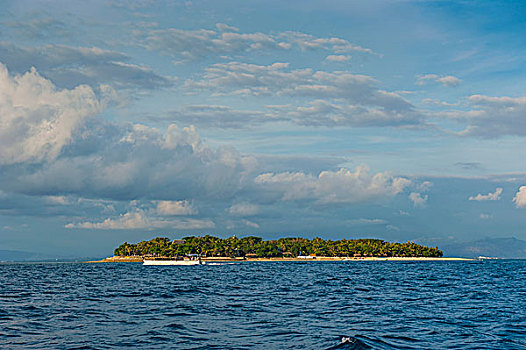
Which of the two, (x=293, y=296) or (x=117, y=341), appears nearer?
(x=117, y=341)

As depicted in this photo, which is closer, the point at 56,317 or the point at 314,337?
the point at 314,337

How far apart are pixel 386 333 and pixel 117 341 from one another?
66.7ft

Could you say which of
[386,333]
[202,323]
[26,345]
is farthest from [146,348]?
[386,333]

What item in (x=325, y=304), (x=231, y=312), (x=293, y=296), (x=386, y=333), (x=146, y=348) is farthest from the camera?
(x=293, y=296)

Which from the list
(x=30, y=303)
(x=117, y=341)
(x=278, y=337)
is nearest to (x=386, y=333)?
(x=278, y=337)

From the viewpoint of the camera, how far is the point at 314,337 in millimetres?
37688

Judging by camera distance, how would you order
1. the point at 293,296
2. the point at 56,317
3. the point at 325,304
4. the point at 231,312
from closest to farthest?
the point at 56,317, the point at 231,312, the point at 325,304, the point at 293,296

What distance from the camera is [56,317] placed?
49.2 meters

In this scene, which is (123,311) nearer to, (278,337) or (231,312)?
(231,312)

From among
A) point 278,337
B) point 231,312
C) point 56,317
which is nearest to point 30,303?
point 56,317

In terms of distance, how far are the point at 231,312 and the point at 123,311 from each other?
1139 centimetres

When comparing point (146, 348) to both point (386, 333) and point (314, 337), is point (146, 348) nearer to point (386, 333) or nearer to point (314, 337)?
point (314, 337)

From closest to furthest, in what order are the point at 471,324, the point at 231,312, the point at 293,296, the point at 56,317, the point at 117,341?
the point at 117,341, the point at 471,324, the point at 56,317, the point at 231,312, the point at 293,296

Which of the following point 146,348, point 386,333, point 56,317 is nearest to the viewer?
point 146,348
